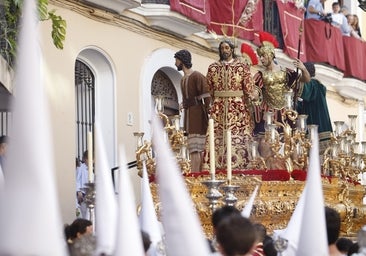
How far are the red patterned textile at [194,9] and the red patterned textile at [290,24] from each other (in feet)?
12.5

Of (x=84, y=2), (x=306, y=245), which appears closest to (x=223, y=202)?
(x=306, y=245)

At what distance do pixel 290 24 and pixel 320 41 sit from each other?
174 centimetres

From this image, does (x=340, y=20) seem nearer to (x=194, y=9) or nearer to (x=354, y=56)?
(x=354, y=56)

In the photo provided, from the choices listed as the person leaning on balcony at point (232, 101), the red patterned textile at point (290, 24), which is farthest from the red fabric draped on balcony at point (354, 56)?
the person leaning on balcony at point (232, 101)

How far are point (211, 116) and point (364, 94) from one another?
17.0 m

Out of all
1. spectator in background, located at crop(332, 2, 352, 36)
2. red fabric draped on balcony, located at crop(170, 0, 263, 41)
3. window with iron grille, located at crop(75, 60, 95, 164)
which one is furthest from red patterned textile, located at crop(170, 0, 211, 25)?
spectator in background, located at crop(332, 2, 352, 36)

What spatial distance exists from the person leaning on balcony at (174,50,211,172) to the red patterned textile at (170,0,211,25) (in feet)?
16.8

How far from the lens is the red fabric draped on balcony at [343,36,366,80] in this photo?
28.0 meters

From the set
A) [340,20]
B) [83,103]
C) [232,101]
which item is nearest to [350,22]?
[340,20]

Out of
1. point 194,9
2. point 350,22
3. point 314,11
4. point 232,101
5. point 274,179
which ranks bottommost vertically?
point 274,179

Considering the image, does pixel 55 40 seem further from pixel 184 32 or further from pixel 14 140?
pixel 14 140

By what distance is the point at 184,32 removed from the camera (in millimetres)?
19953

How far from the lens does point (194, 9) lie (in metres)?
19.5

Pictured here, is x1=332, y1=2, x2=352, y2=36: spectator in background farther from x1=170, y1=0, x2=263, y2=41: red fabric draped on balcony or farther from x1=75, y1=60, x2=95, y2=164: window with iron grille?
x1=75, y1=60, x2=95, y2=164: window with iron grille
